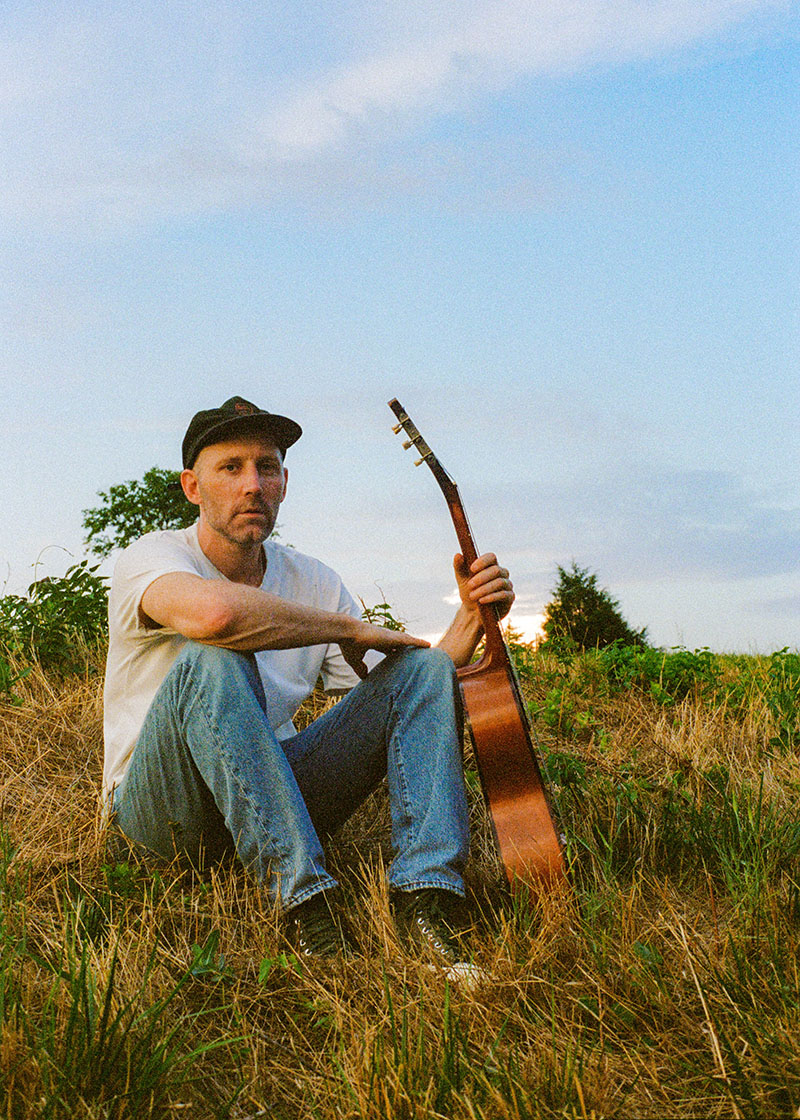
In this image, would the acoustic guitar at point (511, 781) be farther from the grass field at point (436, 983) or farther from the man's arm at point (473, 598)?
the man's arm at point (473, 598)

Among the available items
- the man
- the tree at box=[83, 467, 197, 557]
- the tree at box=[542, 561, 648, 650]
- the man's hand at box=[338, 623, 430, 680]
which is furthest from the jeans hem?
the tree at box=[83, 467, 197, 557]

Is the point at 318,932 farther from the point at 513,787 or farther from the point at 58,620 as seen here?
the point at 58,620

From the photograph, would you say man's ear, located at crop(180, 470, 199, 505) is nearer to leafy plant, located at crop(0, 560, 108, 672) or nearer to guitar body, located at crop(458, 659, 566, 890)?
guitar body, located at crop(458, 659, 566, 890)

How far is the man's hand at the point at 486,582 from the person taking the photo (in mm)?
3566

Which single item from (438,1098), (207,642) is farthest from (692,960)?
(207,642)

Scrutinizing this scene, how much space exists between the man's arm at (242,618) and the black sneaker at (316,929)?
83 cm

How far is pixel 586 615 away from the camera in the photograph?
877 cm

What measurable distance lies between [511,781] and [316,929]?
2.54 feet

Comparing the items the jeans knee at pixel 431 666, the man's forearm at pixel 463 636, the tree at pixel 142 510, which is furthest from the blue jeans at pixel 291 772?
the tree at pixel 142 510

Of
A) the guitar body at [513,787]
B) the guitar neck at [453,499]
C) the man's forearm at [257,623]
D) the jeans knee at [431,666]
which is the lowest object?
the guitar body at [513,787]

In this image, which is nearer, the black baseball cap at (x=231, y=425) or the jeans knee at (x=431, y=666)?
the jeans knee at (x=431, y=666)

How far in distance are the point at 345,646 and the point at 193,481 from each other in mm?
1006

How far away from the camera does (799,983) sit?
243 cm

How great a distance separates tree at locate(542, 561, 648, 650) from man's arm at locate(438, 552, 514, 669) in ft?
15.4
